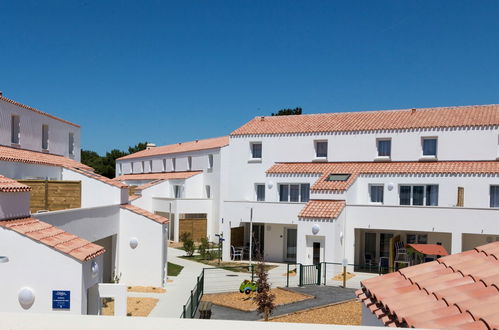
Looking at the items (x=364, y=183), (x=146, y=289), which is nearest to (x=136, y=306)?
(x=146, y=289)

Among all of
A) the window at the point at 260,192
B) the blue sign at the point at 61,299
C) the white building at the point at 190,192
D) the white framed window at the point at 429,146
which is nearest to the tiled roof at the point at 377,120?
the white framed window at the point at 429,146

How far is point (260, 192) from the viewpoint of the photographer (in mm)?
36750

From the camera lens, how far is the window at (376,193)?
31.8 meters

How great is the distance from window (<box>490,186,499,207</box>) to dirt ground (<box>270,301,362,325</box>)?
45.0 ft

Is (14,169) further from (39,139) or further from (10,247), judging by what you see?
(10,247)

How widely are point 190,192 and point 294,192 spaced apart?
14.4 m

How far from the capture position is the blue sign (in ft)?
43.4

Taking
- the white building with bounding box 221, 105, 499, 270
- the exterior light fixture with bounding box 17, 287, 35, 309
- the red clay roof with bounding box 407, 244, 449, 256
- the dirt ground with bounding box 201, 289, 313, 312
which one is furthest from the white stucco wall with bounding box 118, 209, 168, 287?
the red clay roof with bounding box 407, 244, 449, 256

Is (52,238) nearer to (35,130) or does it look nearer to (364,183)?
(35,130)

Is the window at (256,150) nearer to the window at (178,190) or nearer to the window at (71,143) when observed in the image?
the window at (178,190)

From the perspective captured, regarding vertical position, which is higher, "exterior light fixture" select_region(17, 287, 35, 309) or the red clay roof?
"exterior light fixture" select_region(17, 287, 35, 309)

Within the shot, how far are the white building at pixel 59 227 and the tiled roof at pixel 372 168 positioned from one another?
12.5 m

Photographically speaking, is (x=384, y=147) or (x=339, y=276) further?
(x=384, y=147)

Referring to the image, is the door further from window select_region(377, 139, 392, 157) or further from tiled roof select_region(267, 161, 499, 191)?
window select_region(377, 139, 392, 157)
